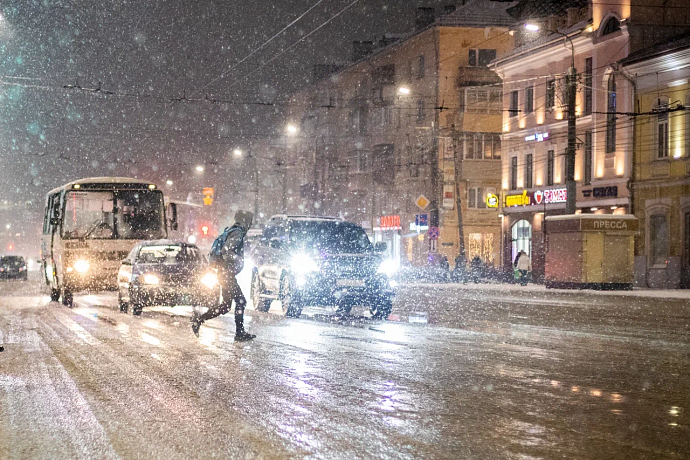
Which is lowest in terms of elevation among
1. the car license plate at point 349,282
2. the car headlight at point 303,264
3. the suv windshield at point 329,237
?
the car license plate at point 349,282

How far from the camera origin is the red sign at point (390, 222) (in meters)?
66.5

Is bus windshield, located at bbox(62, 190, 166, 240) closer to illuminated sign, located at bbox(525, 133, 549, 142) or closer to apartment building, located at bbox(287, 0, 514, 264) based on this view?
apartment building, located at bbox(287, 0, 514, 264)

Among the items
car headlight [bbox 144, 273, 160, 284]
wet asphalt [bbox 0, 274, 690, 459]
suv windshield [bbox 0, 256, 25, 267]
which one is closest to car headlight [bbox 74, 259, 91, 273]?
car headlight [bbox 144, 273, 160, 284]

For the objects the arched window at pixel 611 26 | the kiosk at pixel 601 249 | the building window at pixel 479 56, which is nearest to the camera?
the kiosk at pixel 601 249

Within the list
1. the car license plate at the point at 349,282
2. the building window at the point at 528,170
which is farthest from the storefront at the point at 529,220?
the car license plate at the point at 349,282

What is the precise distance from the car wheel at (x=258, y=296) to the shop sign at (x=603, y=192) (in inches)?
937

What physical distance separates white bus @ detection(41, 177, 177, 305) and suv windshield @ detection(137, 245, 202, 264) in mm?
3820

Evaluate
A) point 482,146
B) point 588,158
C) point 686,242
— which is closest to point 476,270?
point 588,158

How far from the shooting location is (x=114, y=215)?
971 inches

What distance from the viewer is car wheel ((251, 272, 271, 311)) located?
2050 centimetres

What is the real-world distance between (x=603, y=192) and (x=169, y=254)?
25806 millimetres

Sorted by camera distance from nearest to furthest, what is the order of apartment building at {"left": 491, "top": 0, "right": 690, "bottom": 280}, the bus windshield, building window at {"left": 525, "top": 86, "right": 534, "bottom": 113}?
the bus windshield
apartment building at {"left": 491, "top": 0, "right": 690, "bottom": 280}
building window at {"left": 525, "top": 86, "right": 534, "bottom": 113}

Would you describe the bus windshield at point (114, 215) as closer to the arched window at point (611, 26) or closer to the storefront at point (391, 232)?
the arched window at point (611, 26)

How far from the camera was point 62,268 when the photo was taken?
2350cm
